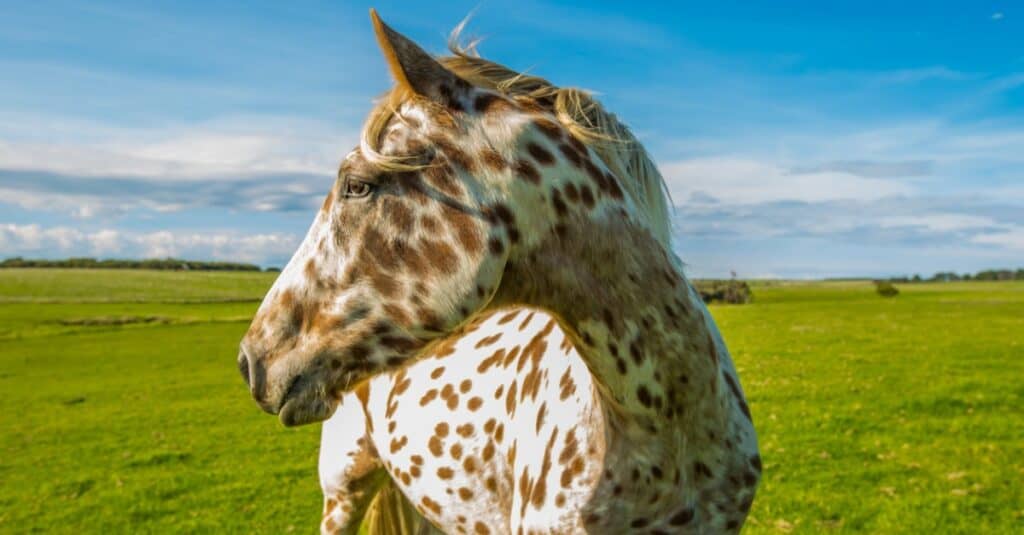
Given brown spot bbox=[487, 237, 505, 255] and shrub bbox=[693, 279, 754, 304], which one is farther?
shrub bbox=[693, 279, 754, 304]

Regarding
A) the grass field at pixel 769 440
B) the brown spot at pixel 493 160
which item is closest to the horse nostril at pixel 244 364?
the brown spot at pixel 493 160

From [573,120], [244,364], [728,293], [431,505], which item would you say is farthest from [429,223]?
[728,293]

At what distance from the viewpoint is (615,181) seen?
2559mm

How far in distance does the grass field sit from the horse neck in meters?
6.14

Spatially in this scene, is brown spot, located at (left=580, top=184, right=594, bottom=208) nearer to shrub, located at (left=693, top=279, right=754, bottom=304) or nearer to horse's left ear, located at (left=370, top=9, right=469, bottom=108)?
horse's left ear, located at (left=370, top=9, right=469, bottom=108)

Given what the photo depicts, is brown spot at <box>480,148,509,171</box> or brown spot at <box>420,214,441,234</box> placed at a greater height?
brown spot at <box>480,148,509,171</box>

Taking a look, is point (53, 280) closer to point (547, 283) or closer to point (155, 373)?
point (155, 373)

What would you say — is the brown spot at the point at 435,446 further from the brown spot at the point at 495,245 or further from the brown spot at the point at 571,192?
the brown spot at the point at 571,192

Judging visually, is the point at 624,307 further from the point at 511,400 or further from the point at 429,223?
the point at 511,400

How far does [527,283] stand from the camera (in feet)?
8.05

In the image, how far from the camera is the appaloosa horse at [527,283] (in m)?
2.38

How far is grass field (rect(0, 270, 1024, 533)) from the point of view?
8844mm

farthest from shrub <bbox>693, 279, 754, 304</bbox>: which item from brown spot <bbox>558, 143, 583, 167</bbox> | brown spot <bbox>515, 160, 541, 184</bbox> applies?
brown spot <bbox>515, 160, 541, 184</bbox>

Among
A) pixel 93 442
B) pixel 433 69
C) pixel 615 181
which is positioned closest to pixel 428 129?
pixel 433 69
